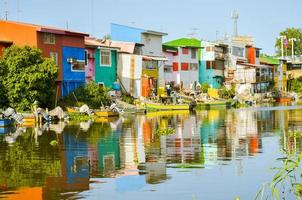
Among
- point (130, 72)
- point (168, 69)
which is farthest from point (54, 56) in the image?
A: point (168, 69)

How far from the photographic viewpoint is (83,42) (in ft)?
186

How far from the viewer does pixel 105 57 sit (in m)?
61.3

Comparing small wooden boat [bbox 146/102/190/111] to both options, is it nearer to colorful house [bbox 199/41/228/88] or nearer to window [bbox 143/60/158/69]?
window [bbox 143/60/158/69]

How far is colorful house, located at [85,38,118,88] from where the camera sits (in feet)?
193

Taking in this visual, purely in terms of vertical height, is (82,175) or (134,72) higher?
(134,72)

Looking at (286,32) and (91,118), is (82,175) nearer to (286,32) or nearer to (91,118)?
(91,118)


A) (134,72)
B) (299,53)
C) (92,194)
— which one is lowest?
(92,194)

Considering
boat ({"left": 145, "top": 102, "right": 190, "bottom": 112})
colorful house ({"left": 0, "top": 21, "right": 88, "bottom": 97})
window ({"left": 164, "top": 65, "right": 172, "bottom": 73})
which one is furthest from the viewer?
window ({"left": 164, "top": 65, "right": 172, "bottom": 73})

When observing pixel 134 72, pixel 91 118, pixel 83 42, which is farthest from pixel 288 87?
pixel 91 118

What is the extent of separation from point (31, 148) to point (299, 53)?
115784mm

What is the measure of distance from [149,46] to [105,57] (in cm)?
1292

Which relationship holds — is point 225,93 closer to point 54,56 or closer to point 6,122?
point 54,56

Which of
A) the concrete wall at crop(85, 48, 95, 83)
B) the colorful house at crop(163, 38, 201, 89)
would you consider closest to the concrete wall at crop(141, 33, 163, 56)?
the colorful house at crop(163, 38, 201, 89)

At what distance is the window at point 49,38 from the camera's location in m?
50.8
